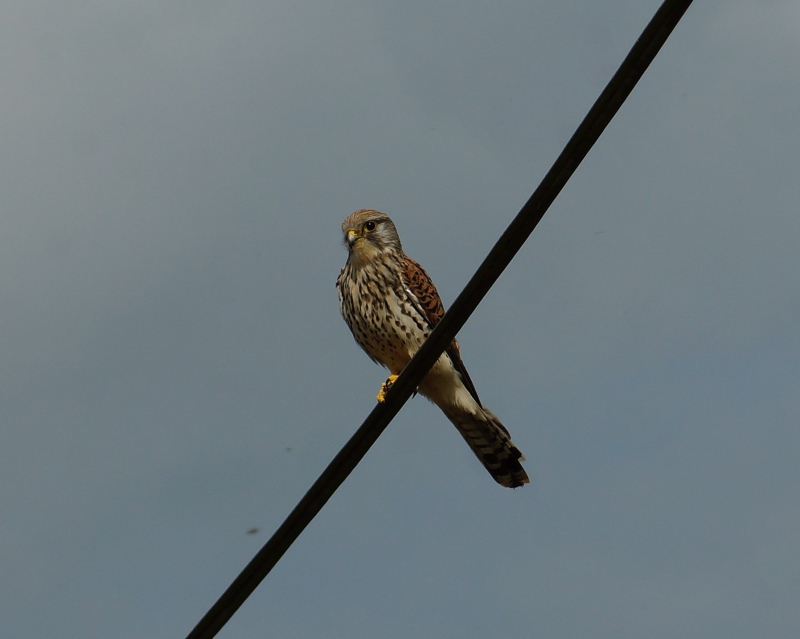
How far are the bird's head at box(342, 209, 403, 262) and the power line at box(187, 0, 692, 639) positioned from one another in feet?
10.3

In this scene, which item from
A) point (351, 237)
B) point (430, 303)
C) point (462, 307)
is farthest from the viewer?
point (351, 237)

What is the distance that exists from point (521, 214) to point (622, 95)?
20.5 inches

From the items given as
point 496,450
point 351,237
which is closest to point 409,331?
point 351,237

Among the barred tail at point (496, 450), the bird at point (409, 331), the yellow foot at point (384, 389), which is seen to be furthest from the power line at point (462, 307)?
the barred tail at point (496, 450)

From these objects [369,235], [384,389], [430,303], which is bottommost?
[384,389]

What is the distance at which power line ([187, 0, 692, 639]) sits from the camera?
3.27m

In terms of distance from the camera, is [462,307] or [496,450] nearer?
[462,307]

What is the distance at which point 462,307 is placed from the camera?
3.81 meters

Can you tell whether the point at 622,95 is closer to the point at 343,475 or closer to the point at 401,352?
the point at 343,475

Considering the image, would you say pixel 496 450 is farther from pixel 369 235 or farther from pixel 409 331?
pixel 369 235

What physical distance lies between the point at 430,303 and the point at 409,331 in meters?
0.32

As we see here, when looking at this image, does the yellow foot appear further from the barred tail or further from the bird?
the barred tail

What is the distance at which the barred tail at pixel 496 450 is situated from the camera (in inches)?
277

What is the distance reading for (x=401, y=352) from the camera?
6.88 m
